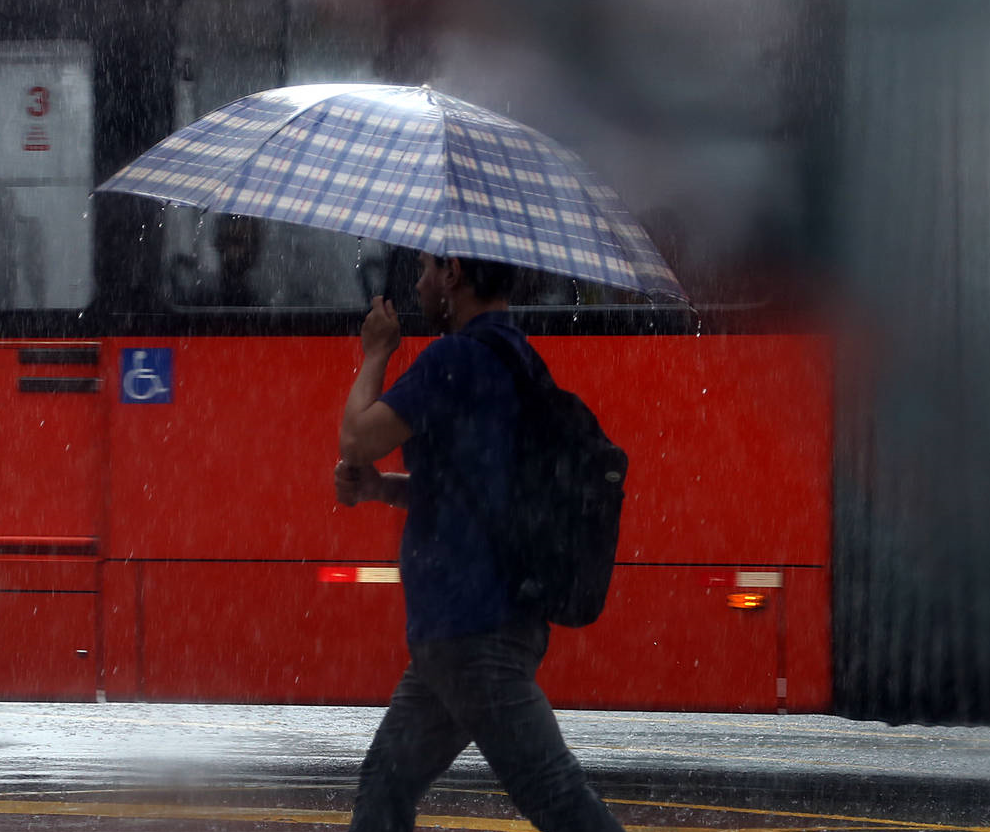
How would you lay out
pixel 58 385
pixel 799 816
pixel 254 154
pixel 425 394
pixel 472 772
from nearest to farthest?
1. pixel 425 394
2. pixel 254 154
3. pixel 799 816
4. pixel 58 385
5. pixel 472 772

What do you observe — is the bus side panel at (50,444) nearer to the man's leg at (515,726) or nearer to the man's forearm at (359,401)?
the man's forearm at (359,401)

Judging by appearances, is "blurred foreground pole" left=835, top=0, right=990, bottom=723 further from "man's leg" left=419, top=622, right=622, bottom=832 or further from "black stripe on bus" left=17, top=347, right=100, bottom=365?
"black stripe on bus" left=17, top=347, right=100, bottom=365

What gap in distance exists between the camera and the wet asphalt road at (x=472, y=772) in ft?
16.4

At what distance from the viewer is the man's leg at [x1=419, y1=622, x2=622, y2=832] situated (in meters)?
2.79

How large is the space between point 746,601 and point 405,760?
2.23 meters

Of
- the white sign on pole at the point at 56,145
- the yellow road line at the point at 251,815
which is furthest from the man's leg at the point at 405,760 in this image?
the white sign on pole at the point at 56,145

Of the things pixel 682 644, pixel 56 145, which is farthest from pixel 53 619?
pixel 682 644

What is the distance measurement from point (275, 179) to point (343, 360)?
1.97 metres

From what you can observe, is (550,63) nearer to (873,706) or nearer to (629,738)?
(873,706)

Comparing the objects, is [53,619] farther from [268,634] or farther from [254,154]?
[254,154]

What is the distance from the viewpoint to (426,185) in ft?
9.73

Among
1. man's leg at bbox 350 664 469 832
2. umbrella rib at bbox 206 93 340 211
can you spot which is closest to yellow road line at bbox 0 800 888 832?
man's leg at bbox 350 664 469 832

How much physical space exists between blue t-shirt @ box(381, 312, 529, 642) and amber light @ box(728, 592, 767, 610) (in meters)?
2.26

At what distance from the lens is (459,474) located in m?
2.86
